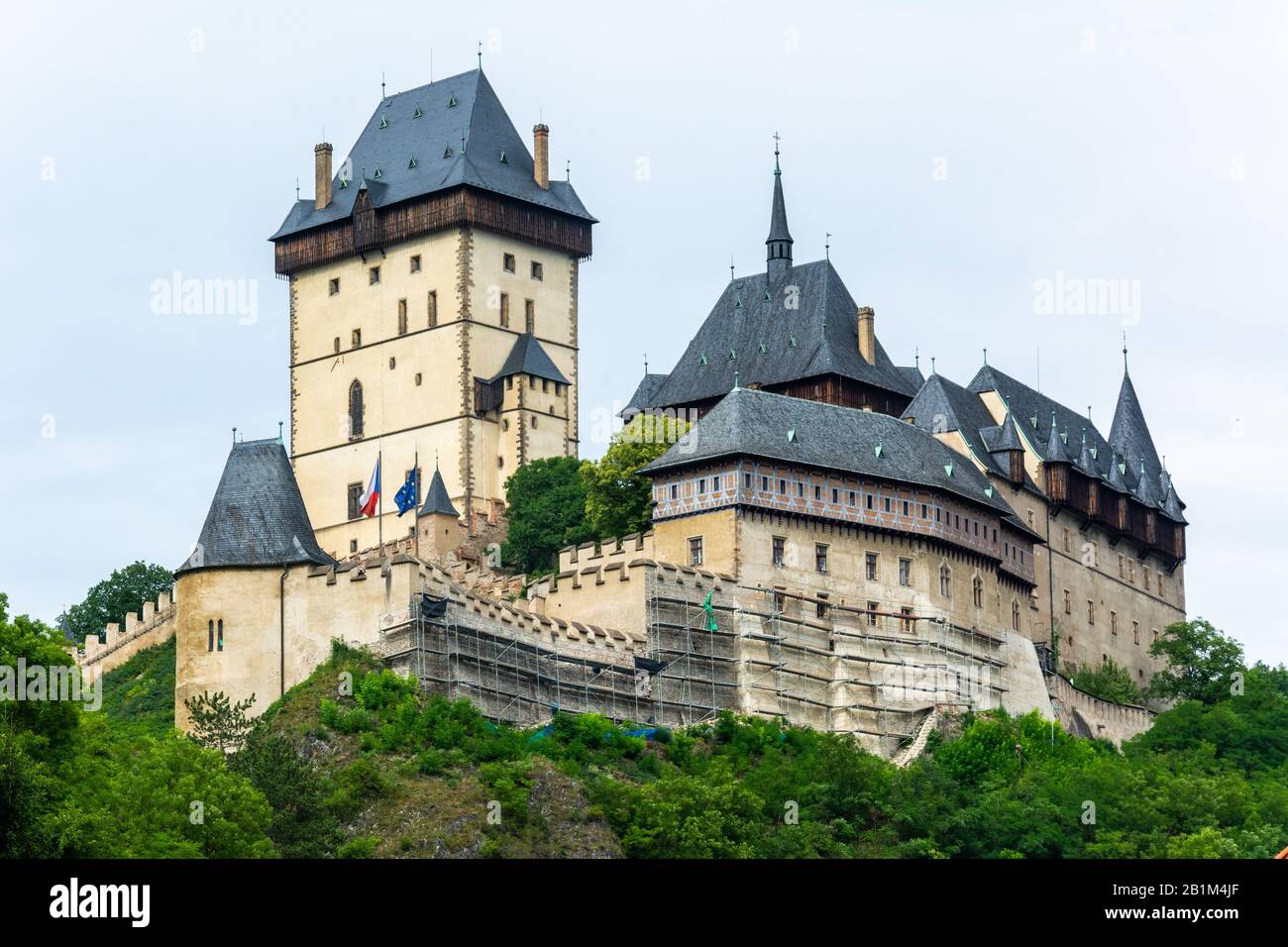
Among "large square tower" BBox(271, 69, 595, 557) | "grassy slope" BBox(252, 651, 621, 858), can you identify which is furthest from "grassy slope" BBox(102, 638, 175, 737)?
"large square tower" BBox(271, 69, 595, 557)

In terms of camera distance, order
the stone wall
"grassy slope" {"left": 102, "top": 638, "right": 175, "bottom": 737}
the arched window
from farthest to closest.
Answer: the arched window, the stone wall, "grassy slope" {"left": 102, "top": 638, "right": 175, "bottom": 737}

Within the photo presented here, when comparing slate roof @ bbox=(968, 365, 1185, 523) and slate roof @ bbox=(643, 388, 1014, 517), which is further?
slate roof @ bbox=(968, 365, 1185, 523)

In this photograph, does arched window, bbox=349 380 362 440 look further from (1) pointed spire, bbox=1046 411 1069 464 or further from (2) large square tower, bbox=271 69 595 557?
(1) pointed spire, bbox=1046 411 1069 464

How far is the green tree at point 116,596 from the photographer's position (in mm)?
97750

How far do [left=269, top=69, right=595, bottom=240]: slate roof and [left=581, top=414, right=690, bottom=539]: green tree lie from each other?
13.0m

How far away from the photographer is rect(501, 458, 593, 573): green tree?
287ft

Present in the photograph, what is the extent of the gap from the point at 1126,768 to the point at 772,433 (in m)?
13.4

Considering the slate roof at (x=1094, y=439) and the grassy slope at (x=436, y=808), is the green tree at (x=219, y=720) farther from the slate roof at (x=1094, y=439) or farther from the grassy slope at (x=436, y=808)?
the slate roof at (x=1094, y=439)

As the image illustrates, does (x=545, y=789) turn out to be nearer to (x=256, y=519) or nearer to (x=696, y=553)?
(x=256, y=519)

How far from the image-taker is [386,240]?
9581 cm

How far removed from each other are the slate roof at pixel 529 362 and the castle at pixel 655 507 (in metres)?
0.10

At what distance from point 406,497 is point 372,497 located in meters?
1.10

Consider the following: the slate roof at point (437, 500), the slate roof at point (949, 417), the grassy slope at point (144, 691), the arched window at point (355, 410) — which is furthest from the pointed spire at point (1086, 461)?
the grassy slope at point (144, 691)
